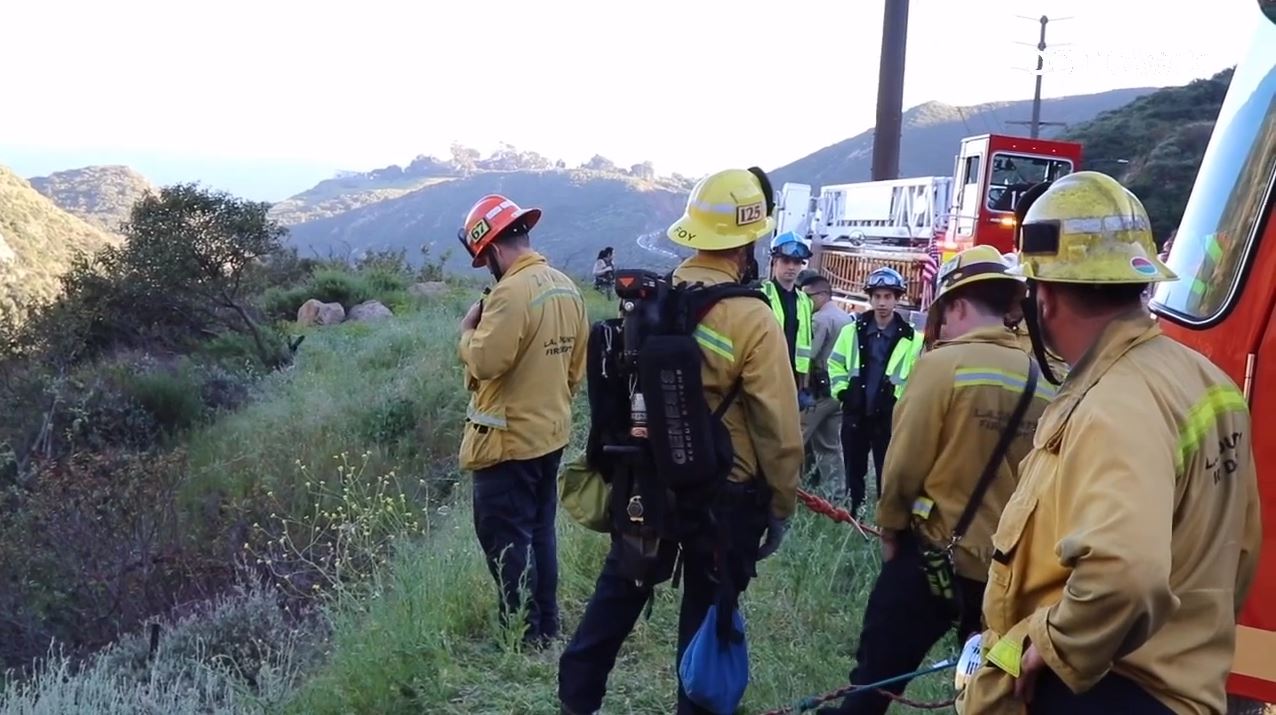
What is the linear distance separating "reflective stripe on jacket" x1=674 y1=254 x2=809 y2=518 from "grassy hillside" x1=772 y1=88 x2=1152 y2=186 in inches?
3202

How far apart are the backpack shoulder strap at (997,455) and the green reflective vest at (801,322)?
13.6 feet

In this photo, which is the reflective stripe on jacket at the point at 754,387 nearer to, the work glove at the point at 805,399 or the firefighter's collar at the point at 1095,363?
the firefighter's collar at the point at 1095,363

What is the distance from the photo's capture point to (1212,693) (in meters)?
2.00

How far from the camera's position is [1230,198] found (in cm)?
299

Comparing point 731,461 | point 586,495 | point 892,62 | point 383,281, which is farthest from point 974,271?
point 383,281

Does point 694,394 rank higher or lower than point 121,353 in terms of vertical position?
higher

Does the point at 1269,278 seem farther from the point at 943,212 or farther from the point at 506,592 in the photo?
the point at 943,212

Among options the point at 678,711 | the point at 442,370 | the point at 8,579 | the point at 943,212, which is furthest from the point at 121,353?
the point at 678,711

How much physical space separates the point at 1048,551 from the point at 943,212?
14.3m

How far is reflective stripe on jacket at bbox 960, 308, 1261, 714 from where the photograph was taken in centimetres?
177

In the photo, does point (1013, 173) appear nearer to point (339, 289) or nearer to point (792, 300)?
point (792, 300)

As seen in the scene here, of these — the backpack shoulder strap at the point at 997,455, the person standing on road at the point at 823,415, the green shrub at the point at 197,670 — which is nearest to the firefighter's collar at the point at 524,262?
the green shrub at the point at 197,670

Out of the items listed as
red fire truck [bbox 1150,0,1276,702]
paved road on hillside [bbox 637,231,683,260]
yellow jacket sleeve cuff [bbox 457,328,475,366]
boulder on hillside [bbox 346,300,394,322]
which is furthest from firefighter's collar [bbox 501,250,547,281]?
paved road on hillside [bbox 637,231,683,260]

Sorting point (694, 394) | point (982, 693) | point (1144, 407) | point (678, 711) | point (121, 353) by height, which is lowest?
point (121, 353)
